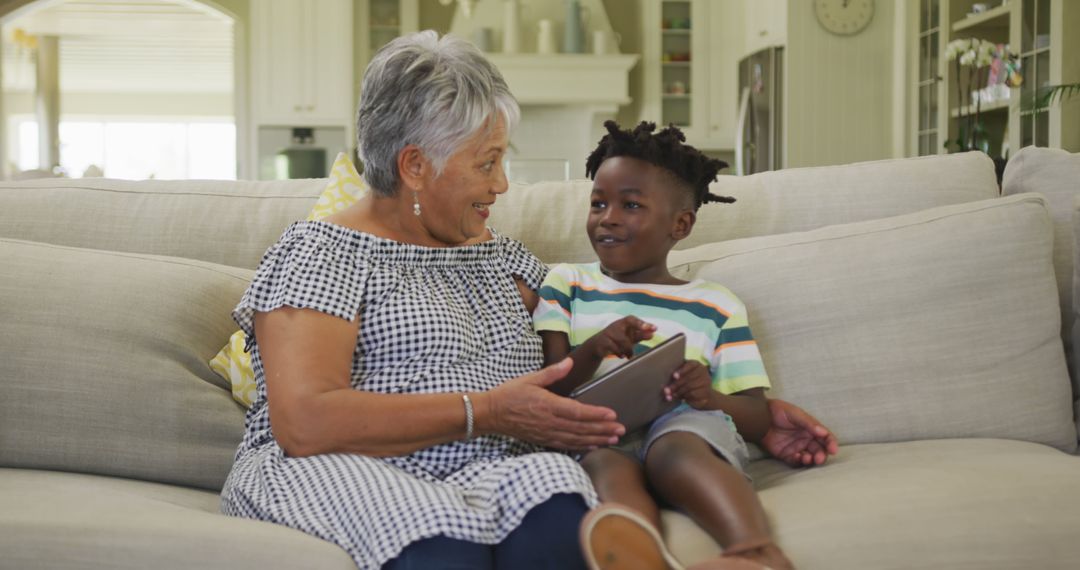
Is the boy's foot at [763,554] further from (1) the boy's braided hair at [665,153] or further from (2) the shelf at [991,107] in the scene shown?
(2) the shelf at [991,107]

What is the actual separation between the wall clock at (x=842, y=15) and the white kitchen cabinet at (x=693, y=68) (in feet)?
3.83

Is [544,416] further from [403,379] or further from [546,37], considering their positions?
[546,37]

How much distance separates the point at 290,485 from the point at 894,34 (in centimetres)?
571

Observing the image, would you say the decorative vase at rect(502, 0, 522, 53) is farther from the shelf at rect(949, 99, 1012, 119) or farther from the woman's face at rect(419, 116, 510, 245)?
the woman's face at rect(419, 116, 510, 245)

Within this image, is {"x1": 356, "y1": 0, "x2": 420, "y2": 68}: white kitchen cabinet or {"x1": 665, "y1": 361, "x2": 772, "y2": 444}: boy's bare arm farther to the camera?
{"x1": 356, "y1": 0, "x2": 420, "y2": 68}: white kitchen cabinet

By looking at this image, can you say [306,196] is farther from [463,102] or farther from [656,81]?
[656,81]

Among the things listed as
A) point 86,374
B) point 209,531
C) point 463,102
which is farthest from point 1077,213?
point 86,374

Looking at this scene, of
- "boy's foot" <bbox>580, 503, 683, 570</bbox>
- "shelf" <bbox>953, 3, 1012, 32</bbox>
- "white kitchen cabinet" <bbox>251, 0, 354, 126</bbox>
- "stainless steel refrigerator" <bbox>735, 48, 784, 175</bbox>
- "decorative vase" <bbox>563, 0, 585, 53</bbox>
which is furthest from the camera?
"decorative vase" <bbox>563, 0, 585, 53</bbox>

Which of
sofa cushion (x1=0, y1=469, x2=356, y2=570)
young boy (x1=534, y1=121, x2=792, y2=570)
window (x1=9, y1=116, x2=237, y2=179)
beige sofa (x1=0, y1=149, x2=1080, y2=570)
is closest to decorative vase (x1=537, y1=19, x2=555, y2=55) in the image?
beige sofa (x1=0, y1=149, x2=1080, y2=570)

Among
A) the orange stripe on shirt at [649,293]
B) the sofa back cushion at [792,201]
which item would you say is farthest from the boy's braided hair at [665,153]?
the sofa back cushion at [792,201]

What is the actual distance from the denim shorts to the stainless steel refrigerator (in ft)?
16.1

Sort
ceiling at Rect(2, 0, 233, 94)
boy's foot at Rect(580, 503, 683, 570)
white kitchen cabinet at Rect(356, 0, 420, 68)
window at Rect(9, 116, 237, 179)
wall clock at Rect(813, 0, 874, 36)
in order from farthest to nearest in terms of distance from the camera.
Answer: window at Rect(9, 116, 237, 179) < ceiling at Rect(2, 0, 233, 94) < white kitchen cabinet at Rect(356, 0, 420, 68) < wall clock at Rect(813, 0, 874, 36) < boy's foot at Rect(580, 503, 683, 570)

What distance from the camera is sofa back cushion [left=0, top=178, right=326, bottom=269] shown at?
197 centimetres

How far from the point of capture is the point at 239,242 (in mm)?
2000
